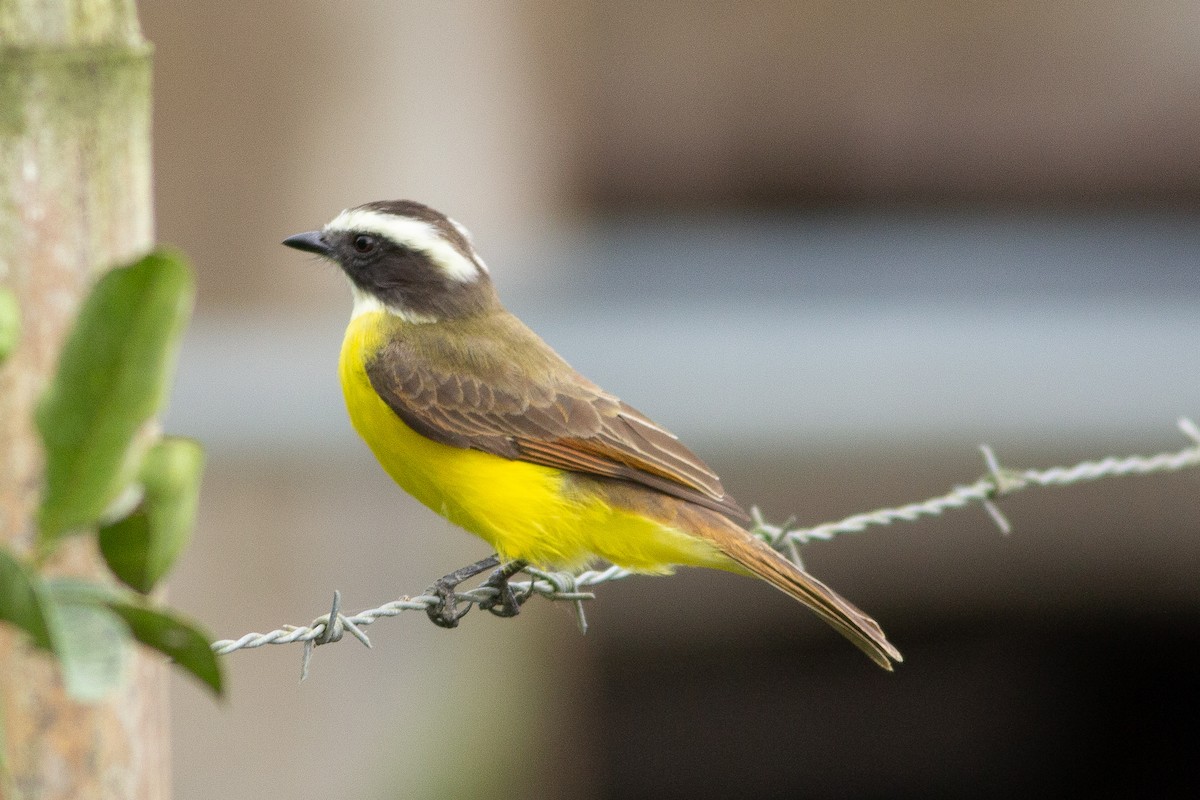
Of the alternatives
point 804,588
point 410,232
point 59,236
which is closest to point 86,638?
point 59,236

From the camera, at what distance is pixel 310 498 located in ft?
25.1

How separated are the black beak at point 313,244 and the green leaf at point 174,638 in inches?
130

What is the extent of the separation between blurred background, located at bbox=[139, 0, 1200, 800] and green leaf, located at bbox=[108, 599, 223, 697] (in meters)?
5.79

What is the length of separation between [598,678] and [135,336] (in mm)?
8230

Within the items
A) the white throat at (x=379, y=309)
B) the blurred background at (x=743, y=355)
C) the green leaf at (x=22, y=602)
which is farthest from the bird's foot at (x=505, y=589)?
the blurred background at (x=743, y=355)

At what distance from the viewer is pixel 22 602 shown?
Result: 918 millimetres

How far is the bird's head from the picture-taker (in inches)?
168

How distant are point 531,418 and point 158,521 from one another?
2817mm

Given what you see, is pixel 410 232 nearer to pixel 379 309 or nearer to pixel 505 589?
pixel 379 309

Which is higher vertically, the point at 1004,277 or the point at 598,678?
the point at 1004,277

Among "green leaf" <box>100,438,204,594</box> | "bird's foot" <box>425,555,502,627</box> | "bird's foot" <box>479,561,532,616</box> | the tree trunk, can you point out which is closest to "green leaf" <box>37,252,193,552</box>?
"green leaf" <box>100,438,204,594</box>

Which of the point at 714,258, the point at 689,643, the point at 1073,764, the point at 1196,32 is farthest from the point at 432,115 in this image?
the point at 1073,764

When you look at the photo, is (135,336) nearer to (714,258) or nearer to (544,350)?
(544,350)

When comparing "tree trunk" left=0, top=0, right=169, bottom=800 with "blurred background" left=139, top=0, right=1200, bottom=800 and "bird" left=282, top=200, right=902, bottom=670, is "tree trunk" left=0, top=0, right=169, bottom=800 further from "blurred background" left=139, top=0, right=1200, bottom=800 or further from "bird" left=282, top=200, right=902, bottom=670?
"blurred background" left=139, top=0, right=1200, bottom=800
